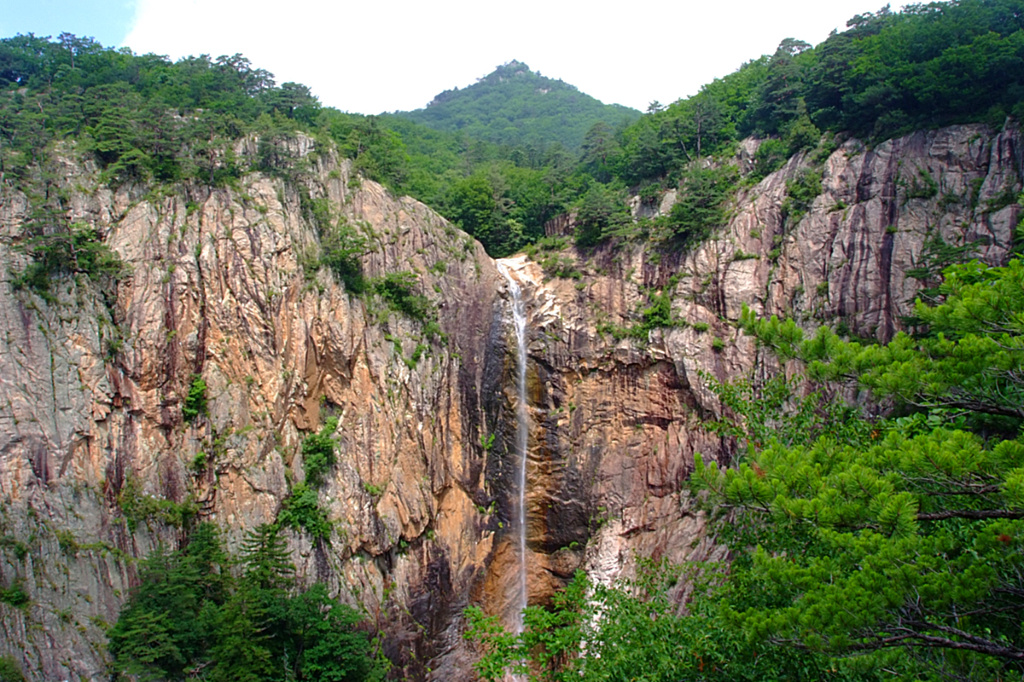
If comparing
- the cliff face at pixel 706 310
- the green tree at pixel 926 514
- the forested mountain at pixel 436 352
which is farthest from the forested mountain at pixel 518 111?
the green tree at pixel 926 514

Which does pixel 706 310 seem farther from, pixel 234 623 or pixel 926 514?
pixel 234 623

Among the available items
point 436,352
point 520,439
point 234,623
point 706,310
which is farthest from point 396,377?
point 706,310

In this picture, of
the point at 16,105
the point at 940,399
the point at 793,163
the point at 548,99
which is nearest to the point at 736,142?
the point at 793,163

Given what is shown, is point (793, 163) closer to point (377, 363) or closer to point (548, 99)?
point (377, 363)

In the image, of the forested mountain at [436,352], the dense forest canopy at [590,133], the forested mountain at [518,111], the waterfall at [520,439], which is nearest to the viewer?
the forested mountain at [436,352]

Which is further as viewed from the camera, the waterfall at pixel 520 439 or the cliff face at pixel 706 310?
the waterfall at pixel 520 439

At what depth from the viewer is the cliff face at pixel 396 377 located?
59.7 ft

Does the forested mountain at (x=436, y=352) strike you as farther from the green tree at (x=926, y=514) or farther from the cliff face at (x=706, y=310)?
the green tree at (x=926, y=514)

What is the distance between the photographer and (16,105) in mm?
23797

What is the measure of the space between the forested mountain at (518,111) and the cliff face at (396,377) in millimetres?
33515

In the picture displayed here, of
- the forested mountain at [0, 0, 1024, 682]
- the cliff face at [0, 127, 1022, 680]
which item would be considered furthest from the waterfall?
the cliff face at [0, 127, 1022, 680]

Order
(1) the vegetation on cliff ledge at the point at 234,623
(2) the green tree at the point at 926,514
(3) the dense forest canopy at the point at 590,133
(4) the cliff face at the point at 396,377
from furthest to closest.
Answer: (3) the dense forest canopy at the point at 590,133
(4) the cliff face at the point at 396,377
(1) the vegetation on cliff ledge at the point at 234,623
(2) the green tree at the point at 926,514

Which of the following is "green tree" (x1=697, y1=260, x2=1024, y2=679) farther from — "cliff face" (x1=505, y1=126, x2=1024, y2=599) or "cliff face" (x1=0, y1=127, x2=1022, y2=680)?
"cliff face" (x1=505, y1=126, x2=1024, y2=599)

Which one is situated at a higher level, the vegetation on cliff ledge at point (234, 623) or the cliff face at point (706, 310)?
the cliff face at point (706, 310)
